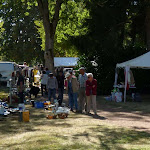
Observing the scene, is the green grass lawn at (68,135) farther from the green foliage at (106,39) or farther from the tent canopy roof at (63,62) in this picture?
the tent canopy roof at (63,62)

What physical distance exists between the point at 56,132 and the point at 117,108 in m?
6.20

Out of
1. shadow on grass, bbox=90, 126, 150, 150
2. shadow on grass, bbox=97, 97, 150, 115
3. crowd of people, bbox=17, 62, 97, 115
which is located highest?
crowd of people, bbox=17, 62, 97, 115

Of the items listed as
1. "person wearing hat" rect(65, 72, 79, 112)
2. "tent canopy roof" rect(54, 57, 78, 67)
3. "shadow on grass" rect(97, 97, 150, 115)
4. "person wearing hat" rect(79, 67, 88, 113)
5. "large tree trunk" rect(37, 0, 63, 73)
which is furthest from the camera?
"tent canopy roof" rect(54, 57, 78, 67)

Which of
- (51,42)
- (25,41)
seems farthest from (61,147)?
(25,41)

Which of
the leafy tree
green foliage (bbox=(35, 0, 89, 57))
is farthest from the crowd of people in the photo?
the leafy tree

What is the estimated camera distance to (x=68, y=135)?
26.2 ft

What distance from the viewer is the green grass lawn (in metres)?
6.84

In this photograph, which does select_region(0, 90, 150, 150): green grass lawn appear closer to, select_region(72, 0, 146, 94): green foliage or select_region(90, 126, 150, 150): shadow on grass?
select_region(90, 126, 150, 150): shadow on grass

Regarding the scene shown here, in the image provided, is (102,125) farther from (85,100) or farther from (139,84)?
(139,84)

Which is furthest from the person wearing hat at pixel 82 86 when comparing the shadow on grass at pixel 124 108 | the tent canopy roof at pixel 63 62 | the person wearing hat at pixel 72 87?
the tent canopy roof at pixel 63 62

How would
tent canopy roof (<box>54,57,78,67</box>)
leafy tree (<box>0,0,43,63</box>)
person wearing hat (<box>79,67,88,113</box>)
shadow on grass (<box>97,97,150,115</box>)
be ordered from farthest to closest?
leafy tree (<box>0,0,43,63</box>) < tent canopy roof (<box>54,57,78,67</box>) < shadow on grass (<box>97,97,150,115</box>) < person wearing hat (<box>79,67,88,113</box>)

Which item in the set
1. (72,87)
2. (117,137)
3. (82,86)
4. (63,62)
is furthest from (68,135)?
(63,62)

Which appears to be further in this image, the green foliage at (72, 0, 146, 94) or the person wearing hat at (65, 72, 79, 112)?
the green foliage at (72, 0, 146, 94)

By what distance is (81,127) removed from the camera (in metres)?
9.12
